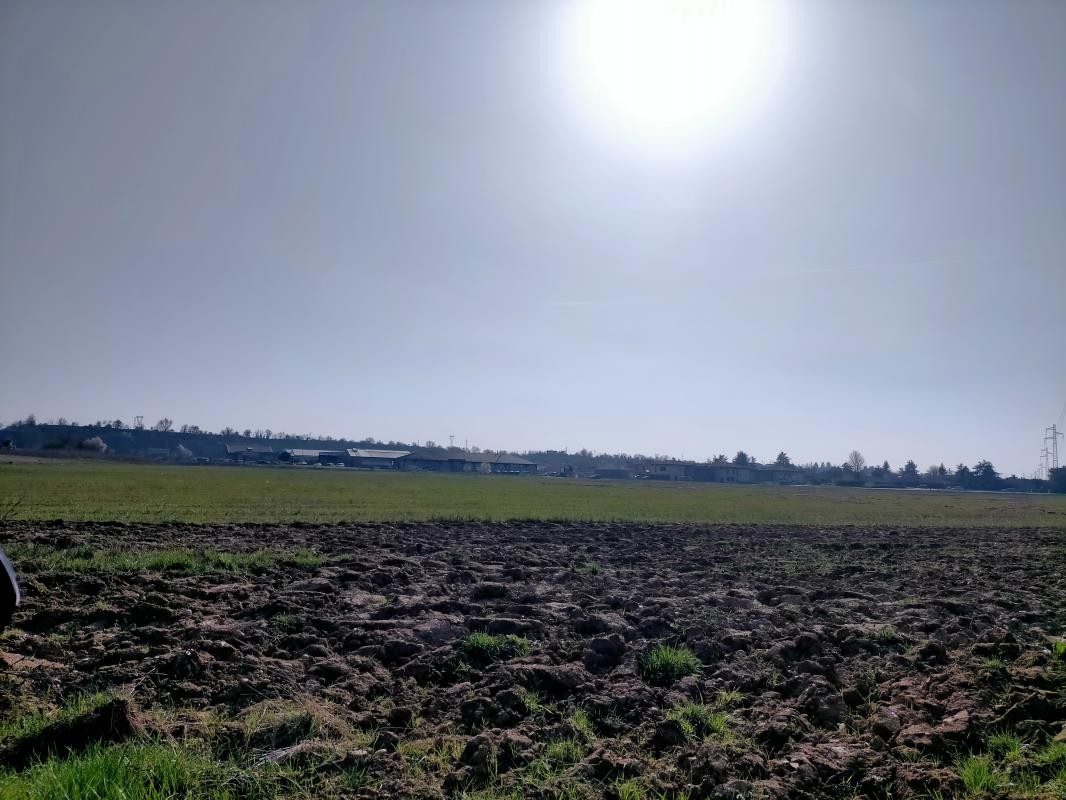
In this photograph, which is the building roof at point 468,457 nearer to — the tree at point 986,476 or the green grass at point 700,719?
the tree at point 986,476

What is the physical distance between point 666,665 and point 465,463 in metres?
169

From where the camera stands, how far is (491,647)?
26.5 ft

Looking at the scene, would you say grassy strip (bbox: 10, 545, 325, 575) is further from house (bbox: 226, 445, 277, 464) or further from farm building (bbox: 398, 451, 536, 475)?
house (bbox: 226, 445, 277, 464)

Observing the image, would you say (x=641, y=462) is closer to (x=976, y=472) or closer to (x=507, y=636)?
(x=976, y=472)

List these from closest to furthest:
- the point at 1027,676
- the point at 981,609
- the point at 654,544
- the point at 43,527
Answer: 1. the point at 1027,676
2. the point at 981,609
3. the point at 43,527
4. the point at 654,544

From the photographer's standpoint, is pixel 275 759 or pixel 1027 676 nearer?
pixel 275 759

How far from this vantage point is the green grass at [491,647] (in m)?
7.95

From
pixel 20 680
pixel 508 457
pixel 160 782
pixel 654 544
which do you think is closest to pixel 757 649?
pixel 160 782

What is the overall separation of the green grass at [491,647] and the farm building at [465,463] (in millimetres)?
150354

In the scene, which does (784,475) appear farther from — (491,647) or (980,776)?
(980,776)

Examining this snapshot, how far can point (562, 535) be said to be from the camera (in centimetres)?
2356

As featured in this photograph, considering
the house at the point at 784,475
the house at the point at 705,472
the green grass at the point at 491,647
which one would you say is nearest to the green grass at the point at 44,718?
the green grass at the point at 491,647

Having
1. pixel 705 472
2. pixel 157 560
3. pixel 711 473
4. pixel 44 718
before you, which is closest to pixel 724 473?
pixel 711 473

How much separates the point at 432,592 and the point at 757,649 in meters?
5.84
